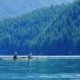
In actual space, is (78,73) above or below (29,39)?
below

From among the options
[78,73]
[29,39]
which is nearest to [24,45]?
[29,39]

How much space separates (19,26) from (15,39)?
465 inches

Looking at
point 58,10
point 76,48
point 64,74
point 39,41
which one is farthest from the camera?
point 58,10

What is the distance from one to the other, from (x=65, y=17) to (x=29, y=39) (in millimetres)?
11817

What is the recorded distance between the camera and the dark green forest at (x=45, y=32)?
136625 mm

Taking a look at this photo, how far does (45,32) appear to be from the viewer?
5950 inches

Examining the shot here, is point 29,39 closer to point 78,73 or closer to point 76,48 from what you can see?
point 76,48

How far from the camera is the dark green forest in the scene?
137 m

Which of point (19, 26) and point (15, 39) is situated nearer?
point (15, 39)

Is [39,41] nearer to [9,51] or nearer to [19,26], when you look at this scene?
[9,51]

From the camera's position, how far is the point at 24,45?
492 feet

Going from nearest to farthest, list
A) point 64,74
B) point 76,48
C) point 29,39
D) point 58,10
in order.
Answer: point 64,74 → point 76,48 → point 29,39 → point 58,10

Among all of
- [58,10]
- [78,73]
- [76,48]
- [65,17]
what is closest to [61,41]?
[76,48]

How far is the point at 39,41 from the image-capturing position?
143375 mm
